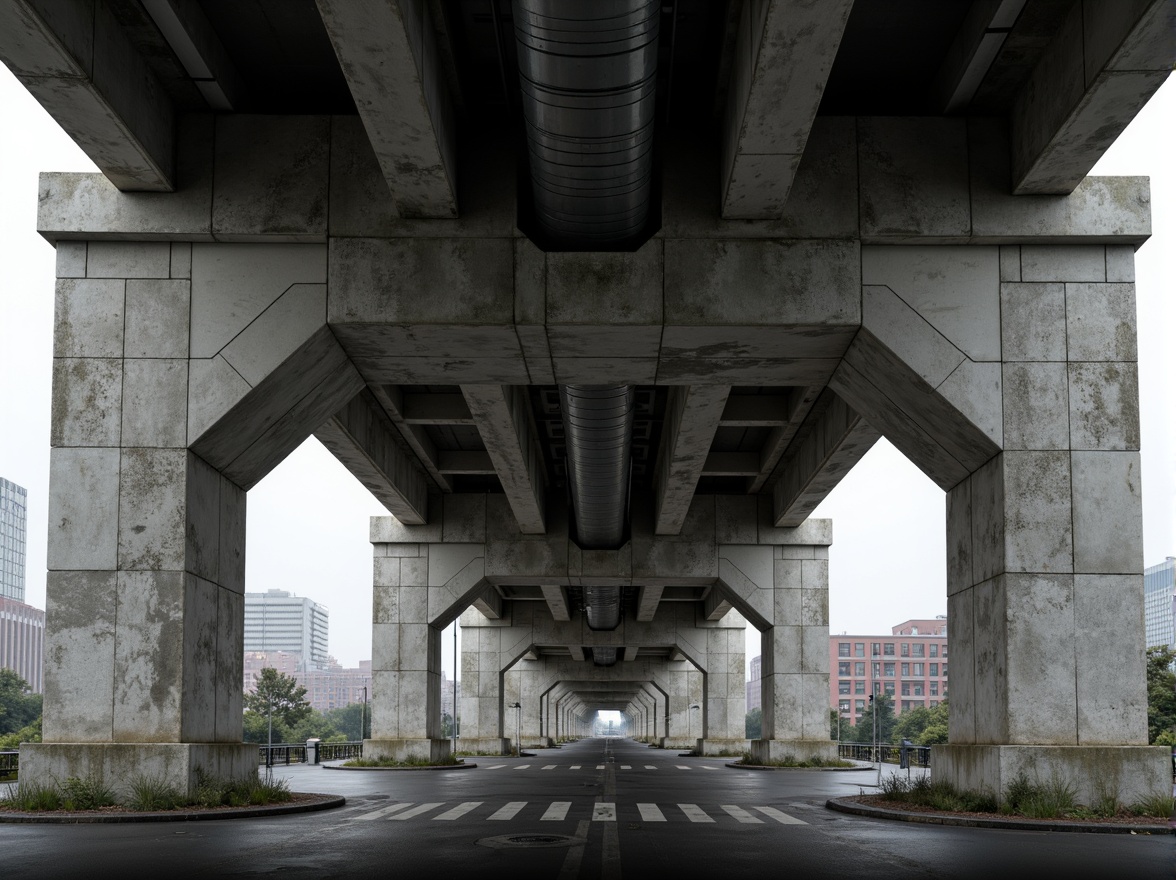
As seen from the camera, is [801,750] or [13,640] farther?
[13,640]

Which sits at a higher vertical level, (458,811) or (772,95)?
(772,95)

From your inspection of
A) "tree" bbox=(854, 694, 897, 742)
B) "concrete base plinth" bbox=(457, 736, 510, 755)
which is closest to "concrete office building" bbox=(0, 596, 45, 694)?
"tree" bbox=(854, 694, 897, 742)

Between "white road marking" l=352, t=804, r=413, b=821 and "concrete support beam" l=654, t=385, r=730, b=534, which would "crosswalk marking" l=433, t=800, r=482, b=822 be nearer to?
"white road marking" l=352, t=804, r=413, b=821

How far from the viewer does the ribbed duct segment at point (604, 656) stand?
69213mm

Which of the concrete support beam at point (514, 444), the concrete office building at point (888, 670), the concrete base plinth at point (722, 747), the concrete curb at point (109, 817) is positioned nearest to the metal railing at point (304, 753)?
the concrete support beam at point (514, 444)

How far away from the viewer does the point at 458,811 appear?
57.7 ft

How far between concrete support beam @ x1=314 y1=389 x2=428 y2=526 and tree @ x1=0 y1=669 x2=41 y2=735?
8038 centimetres

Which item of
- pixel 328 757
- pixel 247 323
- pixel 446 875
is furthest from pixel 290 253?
pixel 328 757

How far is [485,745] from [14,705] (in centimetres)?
6848

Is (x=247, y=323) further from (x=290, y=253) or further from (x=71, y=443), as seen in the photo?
(x=71, y=443)

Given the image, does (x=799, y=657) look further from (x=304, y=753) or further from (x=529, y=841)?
(x=529, y=841)

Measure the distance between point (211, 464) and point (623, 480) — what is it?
1215 centimetres

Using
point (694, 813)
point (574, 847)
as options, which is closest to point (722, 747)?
point (694, 813)

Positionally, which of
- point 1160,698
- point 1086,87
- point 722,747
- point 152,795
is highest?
point 1086,87
